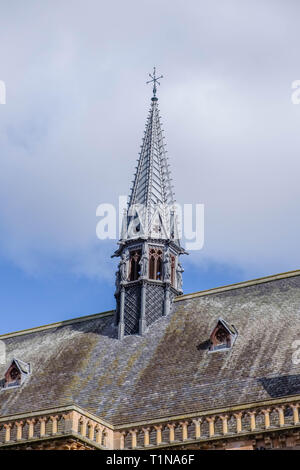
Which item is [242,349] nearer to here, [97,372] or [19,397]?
[97,372]

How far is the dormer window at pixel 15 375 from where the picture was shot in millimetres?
41219

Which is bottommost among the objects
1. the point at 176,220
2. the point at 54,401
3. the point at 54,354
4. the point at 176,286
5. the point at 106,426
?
the point at 106,426

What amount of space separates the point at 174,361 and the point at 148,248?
8.88 meters

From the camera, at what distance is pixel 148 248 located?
45.4 meters

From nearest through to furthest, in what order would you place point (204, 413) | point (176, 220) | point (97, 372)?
point (204, 413) → point (97, 372) → point (176, 220)

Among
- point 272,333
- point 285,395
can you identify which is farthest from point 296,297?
point 285,395

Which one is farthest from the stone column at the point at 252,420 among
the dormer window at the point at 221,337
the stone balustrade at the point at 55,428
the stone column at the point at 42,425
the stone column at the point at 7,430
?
the stone column at the point at 7,430

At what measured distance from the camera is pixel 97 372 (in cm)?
3931

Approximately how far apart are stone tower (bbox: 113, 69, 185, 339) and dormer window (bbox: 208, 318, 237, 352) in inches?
201

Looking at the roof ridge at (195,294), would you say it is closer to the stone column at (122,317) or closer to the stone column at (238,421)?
the stone column at (122,317)

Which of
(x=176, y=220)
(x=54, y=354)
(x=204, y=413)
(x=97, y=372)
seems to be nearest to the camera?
(x=204, y=413)

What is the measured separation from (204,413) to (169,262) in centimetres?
1496

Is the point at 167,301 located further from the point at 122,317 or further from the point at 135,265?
the point at 135,265

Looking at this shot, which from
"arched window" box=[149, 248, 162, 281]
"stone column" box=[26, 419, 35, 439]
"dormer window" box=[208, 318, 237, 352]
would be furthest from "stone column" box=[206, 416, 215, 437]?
"arched window" box=[149, 248, 162, 281]
